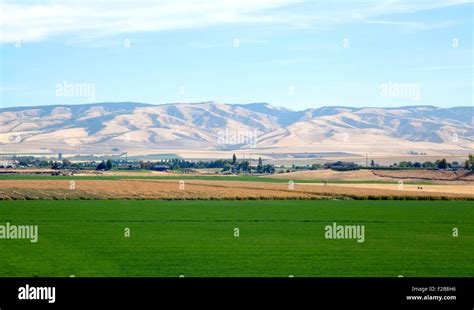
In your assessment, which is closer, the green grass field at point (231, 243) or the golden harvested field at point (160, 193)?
the green grass field at point (231, 243)

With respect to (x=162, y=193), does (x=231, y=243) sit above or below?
above

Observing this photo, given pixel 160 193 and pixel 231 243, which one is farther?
pixel 160 193

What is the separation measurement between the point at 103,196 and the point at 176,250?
4427 cm

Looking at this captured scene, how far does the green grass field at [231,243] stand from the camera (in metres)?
28.7

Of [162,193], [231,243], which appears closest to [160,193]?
[162,193]

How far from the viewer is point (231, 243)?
36.9m

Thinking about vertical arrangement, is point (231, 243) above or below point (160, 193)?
above

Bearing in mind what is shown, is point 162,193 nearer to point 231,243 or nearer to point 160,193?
point 160,193

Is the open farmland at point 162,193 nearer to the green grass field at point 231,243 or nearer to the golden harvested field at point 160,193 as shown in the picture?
the golden harvested field at point 160,193

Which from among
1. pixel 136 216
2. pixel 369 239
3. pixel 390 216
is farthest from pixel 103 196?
pixel 369 239

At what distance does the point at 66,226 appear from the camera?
4550 cm

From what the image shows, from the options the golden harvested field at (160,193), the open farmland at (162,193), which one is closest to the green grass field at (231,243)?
the golden harvested field at (160,193)

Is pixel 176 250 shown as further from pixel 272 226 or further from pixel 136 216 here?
pixel 136 216

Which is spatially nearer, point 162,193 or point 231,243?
point 231,243
